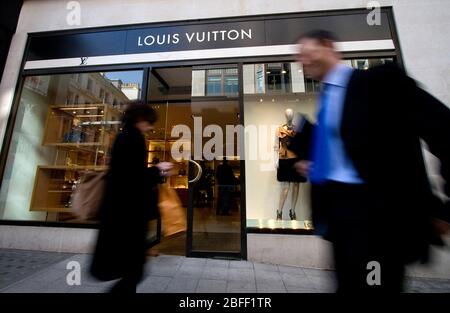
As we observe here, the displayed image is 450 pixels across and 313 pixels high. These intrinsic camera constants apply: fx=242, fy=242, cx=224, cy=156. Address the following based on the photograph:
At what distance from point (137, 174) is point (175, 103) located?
12.5ft

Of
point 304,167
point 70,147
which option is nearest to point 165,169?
point 304,167

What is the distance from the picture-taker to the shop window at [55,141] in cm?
487

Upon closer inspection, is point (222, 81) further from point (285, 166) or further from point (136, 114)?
point (136, 114)

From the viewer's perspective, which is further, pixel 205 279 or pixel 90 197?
pixel 205 279

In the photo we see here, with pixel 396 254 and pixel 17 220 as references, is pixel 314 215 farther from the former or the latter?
pixel 17 220

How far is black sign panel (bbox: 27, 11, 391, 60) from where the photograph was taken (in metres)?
4.51

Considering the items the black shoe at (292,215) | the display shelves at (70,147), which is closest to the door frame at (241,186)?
the black shoe at (292,215)

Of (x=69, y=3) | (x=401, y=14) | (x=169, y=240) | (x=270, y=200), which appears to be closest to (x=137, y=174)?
(x=270, y=200)

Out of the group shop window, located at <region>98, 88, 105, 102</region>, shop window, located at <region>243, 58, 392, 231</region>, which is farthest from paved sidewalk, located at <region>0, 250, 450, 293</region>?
shop window, located at <region>98, 88, 105, 102</region>

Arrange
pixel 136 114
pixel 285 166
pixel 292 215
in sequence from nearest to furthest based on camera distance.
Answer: pixel 136 114, pixel 292 215, pixel 285 166

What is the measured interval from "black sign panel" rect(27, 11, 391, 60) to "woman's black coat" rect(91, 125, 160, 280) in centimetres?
361

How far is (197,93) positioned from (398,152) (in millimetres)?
4196

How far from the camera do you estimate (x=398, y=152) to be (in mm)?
1102

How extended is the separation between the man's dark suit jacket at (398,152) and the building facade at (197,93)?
10.0 ft
